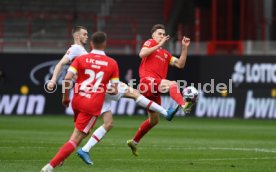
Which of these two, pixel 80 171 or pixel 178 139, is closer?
pixel 80 171

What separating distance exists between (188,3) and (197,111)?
814 centimetres

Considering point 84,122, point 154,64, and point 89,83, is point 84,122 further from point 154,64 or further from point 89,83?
point 154,64

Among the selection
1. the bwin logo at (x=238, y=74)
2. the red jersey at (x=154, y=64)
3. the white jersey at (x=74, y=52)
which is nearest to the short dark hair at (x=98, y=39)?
the white jersey at (x=74, y=52)

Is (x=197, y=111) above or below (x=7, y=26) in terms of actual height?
below

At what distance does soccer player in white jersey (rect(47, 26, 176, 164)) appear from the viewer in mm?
12898

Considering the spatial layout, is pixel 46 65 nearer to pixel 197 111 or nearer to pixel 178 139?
pixel 197 111

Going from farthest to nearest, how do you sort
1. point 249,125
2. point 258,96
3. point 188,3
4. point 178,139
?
point 188,3 < point 258,96 < point 249,125 < point 178,139

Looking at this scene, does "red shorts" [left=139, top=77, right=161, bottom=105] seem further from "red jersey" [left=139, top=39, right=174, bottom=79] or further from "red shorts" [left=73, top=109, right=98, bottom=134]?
"red shorts" [left=73, top=109, right=98, bottom=134]

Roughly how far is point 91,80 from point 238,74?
18476mm

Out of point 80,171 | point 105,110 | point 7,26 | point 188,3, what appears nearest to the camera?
point 80,171

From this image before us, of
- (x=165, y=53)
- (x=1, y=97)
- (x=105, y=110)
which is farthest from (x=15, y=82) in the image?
(x=105, y=110)

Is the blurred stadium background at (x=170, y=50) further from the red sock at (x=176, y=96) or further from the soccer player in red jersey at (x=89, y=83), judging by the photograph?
the soccer player in red jersey at (x=89, y=83)

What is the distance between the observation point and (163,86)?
15.9m

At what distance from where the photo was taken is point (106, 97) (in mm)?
13484
